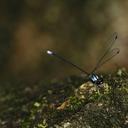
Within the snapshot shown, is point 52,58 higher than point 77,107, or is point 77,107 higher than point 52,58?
point 52,58

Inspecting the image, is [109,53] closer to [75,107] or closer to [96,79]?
[96,79]

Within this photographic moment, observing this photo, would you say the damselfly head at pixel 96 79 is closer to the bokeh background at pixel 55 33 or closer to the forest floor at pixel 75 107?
the forest floor at pixel 75 107

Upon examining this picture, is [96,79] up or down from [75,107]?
up

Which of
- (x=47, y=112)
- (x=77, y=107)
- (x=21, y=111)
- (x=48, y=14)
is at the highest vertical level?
(x=48, y=14)

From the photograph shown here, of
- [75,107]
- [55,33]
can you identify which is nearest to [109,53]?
[55,33]

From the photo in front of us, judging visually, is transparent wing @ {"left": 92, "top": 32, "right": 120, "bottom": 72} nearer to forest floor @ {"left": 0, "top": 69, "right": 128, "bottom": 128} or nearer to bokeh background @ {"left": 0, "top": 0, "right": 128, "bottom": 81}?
forest floor @ {"left": 0, "top": 69, "right": 128, "bottom": 128}

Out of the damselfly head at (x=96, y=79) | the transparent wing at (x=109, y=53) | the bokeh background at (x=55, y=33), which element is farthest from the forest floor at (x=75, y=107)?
the bokeh background at (x=55, y=33)

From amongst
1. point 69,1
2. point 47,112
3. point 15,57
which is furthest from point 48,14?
point 47,112

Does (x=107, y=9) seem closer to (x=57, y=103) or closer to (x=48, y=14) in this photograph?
(x=48, y=14)
